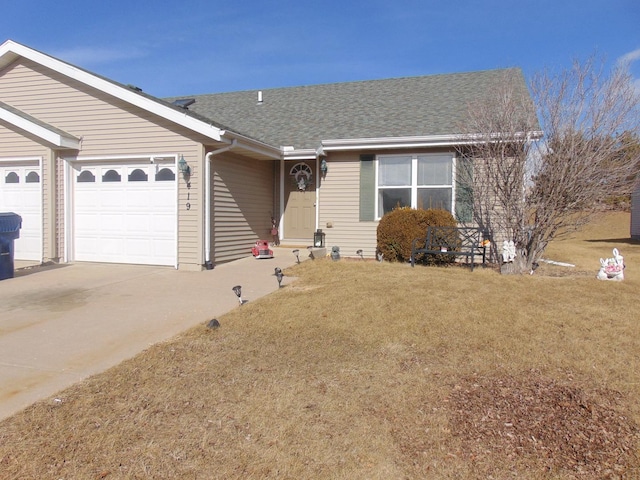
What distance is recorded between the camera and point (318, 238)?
38.2ft

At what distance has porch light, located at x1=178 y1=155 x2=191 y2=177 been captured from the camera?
374 inches

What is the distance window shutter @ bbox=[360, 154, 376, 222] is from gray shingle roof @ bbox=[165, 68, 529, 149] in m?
0.62

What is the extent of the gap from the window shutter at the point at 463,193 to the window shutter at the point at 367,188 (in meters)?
1.92

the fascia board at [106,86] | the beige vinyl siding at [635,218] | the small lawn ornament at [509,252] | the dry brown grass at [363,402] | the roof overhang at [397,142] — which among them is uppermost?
the fascia board at [106,86]

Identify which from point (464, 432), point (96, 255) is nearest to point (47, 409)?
point (464, 432)

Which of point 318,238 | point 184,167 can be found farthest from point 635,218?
point 184,167

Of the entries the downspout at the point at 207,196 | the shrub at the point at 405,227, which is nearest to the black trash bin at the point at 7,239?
the downspout at the point at 207,196

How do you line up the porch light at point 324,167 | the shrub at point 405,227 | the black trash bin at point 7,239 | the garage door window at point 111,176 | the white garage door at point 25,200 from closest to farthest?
the black trash bin at point 7,239 < the shrub at point 405,227 < the garage door window at point 111,176 < the white garage door at point 25,200 < the porch light at point 324,167

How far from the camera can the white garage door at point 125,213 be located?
990 centimetres

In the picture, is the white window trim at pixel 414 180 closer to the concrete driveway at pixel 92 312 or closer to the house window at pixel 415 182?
the house window at pixel 415 182

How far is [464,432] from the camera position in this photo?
126 inches

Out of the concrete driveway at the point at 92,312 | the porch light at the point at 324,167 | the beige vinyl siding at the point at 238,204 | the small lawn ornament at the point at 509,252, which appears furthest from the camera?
the porch light at the point at 324,167

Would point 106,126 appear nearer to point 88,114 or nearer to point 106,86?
point 88,114

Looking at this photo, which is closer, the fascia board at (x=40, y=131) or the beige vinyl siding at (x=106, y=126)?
the beige vinyl siding at (x=106, y=126)
